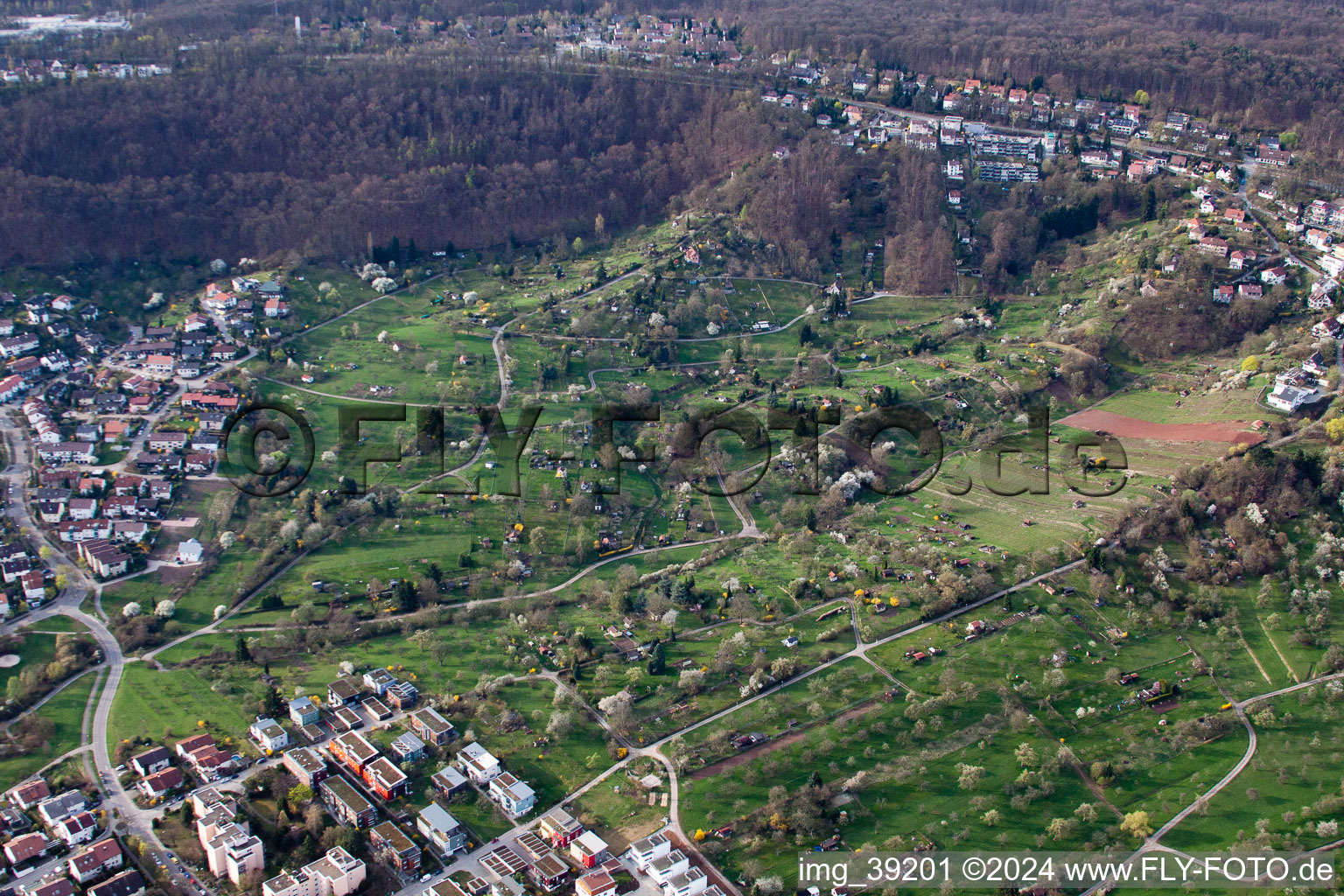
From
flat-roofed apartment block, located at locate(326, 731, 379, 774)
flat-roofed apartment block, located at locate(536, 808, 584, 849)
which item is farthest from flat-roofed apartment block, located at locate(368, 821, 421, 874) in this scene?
flat-roofed apartment block, located at locate(536, 808, 584, 849)

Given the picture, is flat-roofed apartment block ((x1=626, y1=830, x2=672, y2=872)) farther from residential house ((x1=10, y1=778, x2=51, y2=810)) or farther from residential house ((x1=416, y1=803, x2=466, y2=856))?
residential house ((x1=10, y1=778, x2=51, y2=810))

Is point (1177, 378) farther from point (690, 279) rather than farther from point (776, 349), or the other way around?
point (690, 279)

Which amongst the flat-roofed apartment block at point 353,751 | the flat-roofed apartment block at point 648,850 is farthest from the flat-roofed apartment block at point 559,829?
the flat-roofed apartment block at point 353,751

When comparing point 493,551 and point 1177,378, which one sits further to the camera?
point 1177,378

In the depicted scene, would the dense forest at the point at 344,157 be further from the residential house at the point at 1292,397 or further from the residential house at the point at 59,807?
the residential house at the point at 59,807

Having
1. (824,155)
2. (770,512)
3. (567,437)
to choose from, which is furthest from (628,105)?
(770,512)

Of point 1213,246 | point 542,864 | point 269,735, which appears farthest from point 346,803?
point 1213,246
